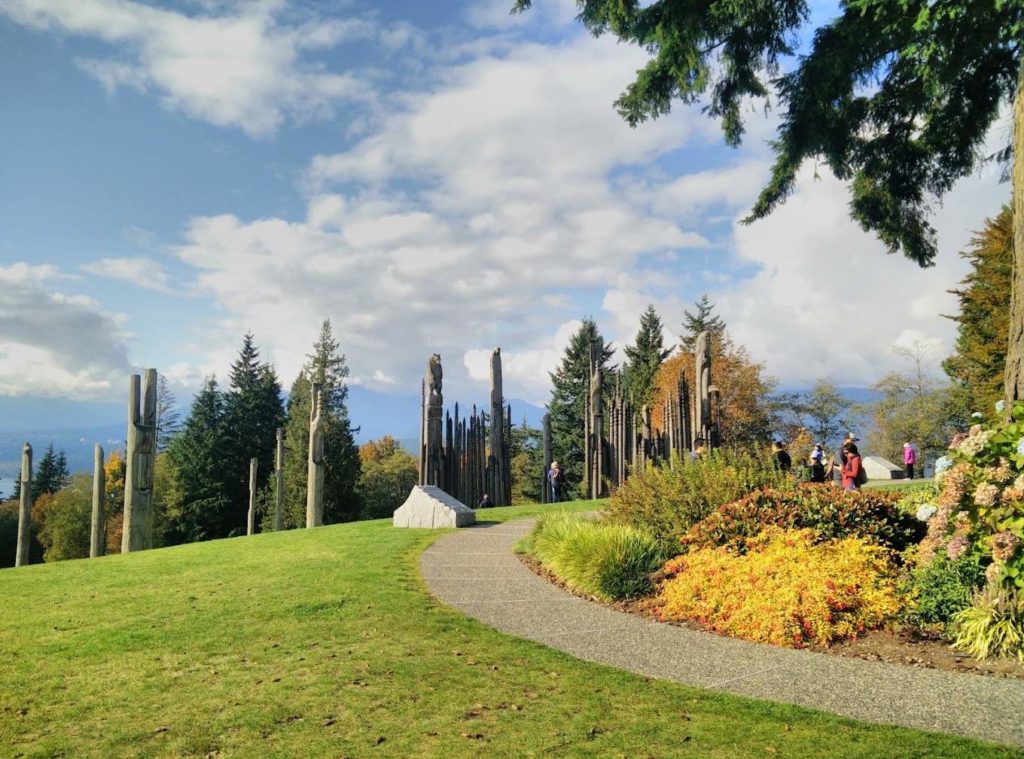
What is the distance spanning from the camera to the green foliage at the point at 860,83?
9.39m

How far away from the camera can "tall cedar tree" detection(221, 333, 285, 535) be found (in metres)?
41.7

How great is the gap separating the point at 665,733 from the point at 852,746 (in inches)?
43.4

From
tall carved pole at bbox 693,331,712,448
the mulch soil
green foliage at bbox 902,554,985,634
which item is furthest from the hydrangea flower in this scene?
tall carved pole at bbox 693,331,712,448

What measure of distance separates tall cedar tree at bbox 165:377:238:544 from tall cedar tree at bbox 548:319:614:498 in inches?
768

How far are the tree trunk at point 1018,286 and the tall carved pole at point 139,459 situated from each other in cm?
1590

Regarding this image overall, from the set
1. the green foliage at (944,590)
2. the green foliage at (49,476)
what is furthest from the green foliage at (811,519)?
the green foliage at (49,476)

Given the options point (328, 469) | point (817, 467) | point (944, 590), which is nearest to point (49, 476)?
point (328, 469)

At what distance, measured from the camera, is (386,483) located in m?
48.0

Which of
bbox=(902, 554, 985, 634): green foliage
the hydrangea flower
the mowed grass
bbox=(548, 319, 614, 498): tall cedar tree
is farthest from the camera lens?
bbox=(548, 319, 614, 498): tall cedar tree

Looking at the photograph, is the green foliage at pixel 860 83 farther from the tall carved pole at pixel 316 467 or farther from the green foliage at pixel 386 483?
the green foliage at pixel 386 483

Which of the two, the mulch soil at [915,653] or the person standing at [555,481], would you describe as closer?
the mulch soil at [915,653]

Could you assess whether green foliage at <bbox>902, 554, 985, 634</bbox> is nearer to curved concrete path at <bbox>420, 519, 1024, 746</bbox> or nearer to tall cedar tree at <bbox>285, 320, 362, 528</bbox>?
curved concrete path at <bbox>420, 519, 1024, 746</bbox>

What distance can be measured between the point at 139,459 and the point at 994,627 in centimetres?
1606

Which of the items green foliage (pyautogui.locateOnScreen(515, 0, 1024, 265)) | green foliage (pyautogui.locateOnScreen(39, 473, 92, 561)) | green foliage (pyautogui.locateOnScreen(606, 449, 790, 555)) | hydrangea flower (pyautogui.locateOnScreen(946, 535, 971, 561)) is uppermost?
green foliage (pyautogui.locateOnScreen(515, 0, 1024, 265))
